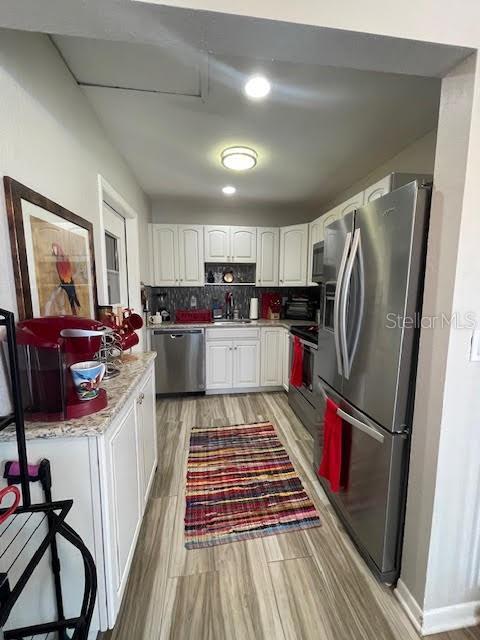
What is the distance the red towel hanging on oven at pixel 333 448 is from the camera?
5.24 ft

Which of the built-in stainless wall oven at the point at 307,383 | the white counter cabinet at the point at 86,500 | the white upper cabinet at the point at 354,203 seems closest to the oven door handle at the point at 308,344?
the built-in stainless wall oven at the point at 307,383

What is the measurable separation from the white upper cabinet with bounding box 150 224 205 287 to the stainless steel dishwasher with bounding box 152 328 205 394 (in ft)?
2.36

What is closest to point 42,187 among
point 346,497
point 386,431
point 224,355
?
point 386,431

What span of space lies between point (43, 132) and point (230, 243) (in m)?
2.63

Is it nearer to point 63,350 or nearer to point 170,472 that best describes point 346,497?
point 170,472

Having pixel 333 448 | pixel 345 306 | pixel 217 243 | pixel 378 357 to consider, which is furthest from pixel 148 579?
pixel 217 243

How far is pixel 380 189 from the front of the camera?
1.89m

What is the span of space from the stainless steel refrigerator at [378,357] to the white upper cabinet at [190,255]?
2.34 m

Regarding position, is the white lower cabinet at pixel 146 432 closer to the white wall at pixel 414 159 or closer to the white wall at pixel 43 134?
the white wall at pixel 43 134

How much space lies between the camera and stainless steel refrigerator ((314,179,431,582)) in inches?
45.7

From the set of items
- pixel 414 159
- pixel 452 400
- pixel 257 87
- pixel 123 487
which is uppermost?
pixel 257 87

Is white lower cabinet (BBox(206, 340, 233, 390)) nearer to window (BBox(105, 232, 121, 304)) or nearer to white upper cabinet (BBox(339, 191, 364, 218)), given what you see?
window (BBox(105, 232, 121, 304))

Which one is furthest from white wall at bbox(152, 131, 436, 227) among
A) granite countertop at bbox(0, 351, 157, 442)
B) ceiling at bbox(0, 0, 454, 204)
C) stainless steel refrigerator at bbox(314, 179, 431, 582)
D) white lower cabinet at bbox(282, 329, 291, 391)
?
granite countertop at bbox(0, 351, 157, 442)

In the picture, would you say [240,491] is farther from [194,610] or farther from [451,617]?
[451,617]
